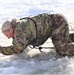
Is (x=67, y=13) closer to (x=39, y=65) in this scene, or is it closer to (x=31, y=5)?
(x=31, y=5)

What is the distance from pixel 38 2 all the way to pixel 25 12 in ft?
5.68

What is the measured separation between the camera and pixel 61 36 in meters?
4.89

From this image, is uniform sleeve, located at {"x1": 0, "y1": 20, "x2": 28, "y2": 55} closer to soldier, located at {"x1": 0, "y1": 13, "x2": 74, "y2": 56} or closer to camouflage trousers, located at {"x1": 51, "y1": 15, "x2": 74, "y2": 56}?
soldier, located at {"x1": 0, "y1": 13, "x2": 74, "y2": 56}

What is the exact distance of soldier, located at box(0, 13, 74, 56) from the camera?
4621 mm

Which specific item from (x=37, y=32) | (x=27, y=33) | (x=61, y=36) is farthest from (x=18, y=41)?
(x=61, y=36)

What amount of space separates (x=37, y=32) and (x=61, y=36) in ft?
1.35

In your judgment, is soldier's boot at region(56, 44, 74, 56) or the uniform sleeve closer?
the uniform sleeve

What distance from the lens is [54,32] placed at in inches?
192

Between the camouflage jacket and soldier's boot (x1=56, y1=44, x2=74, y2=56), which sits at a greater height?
the camouflage jacket

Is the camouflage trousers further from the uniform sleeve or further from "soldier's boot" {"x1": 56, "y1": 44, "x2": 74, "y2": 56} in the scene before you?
the uniform sleeve

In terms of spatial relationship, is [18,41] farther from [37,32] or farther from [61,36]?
[61,36]

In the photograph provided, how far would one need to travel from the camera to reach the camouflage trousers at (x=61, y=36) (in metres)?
4.88

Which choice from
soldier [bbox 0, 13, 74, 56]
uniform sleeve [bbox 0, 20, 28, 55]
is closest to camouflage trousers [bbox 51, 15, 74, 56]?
soldier [bbox 0, 13, 74, 56]

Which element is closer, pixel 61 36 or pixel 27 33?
pixel 27 33
